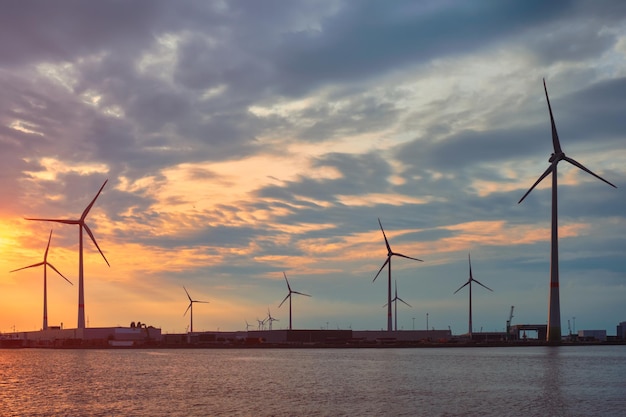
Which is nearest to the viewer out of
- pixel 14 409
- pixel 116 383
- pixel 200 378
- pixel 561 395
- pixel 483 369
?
pixel 14 409

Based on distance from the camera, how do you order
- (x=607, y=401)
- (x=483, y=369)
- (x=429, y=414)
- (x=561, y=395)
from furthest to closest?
(x=483, y=369)
(x=561, y=395)
(x=607, y=401)
(x=429, y=414)

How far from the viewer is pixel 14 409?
289 feet

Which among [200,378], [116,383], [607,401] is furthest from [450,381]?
[116,383]

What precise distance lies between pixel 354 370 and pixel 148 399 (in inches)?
2532

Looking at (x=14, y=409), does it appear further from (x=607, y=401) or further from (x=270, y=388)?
(x=607, y=401)

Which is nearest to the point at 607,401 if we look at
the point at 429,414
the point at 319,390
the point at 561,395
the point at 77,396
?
the point at 561,395

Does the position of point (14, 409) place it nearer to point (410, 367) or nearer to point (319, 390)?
point (319, 390)

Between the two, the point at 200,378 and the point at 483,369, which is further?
the point at 483,369

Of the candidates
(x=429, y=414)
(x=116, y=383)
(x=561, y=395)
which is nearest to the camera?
(x=429, y=414)

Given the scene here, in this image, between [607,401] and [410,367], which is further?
[410,367]

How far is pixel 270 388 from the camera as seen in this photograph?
11344 centimetres

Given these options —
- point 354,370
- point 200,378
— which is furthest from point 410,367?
point 200,378

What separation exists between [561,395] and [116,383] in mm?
67357

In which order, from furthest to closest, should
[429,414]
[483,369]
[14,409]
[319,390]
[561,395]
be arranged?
[483,369] < [319,390] < [561,395] < [14,409] < [429,414]
